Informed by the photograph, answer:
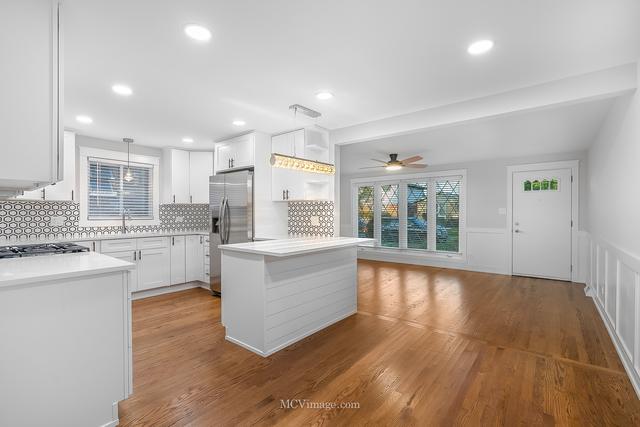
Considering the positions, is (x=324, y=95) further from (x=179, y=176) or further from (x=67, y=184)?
(x=67, y=184)

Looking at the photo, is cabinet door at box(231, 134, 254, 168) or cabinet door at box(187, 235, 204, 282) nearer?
cabinet door at box(231, 134, 254, 168)

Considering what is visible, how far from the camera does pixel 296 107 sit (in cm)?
326

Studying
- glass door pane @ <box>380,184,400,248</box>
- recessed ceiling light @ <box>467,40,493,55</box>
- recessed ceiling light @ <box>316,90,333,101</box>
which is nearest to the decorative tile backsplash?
recessed ceiling light @ <box>316,90,333,101</box>

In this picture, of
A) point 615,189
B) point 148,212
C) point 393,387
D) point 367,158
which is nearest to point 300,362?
point 393,387

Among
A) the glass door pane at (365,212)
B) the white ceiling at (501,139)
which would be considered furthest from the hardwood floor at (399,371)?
the glass door pane at (365,212)

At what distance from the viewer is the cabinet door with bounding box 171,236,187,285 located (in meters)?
4.75

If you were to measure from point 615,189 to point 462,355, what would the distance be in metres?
2.18

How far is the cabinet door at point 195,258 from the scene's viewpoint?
4947 mm

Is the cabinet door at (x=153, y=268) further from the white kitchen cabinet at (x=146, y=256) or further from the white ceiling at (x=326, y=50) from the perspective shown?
the white ceiling at (x=326, y=50)

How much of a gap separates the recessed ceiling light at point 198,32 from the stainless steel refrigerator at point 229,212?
2.31m

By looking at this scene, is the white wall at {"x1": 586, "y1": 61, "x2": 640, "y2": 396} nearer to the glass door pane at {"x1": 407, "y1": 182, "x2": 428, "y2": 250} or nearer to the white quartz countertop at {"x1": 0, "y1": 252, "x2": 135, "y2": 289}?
the glass door pane at {"x1": 407, "y1": 182, "x2": 428, "y2": 250}

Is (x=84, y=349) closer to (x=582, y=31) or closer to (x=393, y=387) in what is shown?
(x=393, y=387)

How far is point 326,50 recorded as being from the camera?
219cm

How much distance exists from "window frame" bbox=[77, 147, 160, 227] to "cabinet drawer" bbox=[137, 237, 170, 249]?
64cm
